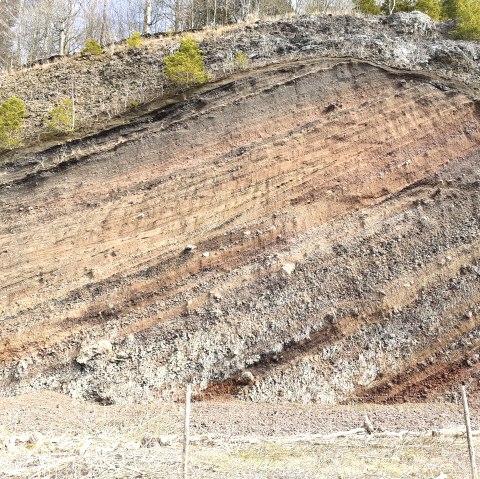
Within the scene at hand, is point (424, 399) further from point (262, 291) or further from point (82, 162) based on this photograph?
point (82, 162)

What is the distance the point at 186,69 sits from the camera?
14.9m

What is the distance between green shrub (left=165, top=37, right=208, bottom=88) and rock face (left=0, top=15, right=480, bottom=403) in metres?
1.38

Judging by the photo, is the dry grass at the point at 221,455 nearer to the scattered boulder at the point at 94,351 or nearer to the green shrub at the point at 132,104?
the scattered boulder at the point at 94,351

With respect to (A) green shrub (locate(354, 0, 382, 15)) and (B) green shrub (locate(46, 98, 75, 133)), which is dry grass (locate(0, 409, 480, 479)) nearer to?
(B) green shrub (locate(46, 98, 75, 133))

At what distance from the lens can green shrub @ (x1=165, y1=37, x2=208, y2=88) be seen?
14836mm

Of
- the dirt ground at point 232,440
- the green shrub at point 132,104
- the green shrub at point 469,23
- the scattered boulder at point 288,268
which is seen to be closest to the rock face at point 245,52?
the green shrub at point 132,104

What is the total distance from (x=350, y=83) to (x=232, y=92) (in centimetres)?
295

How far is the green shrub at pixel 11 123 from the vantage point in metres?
14.4

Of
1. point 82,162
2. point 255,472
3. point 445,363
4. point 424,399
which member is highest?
point 82,162

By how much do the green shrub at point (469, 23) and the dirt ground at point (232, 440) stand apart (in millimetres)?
11981

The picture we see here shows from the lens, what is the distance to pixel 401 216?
1112 centimetres

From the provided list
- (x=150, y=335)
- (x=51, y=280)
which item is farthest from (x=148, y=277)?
(x=51, y=280)

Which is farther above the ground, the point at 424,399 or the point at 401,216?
the point at 401,216

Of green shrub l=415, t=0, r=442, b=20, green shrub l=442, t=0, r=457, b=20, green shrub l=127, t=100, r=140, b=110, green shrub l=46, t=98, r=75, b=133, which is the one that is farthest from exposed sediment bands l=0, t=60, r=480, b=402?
green shrub l=442, t=0, r=457, b=20
